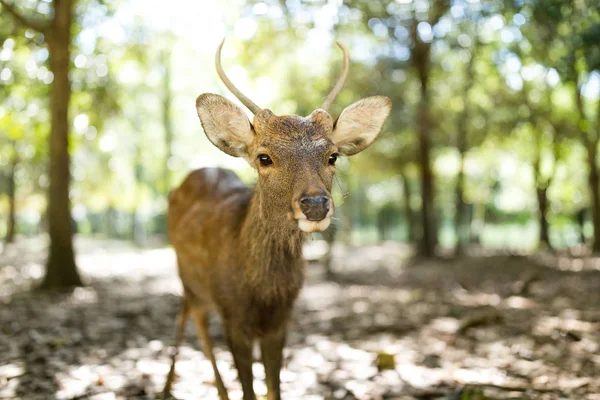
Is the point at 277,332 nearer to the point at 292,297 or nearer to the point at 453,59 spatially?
the point at 292,297

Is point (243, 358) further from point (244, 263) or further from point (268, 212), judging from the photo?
point (268, 212)

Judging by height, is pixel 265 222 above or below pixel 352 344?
above

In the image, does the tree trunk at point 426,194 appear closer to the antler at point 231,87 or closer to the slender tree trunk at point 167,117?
the antler at point 231,87

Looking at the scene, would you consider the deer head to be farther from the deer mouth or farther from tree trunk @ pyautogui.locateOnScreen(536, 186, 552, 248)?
tree trunk @ pyautogui.locateOnScreen(536, 186, 552, 248)

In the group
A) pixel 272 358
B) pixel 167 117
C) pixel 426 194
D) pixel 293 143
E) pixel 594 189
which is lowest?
pixel 272 358

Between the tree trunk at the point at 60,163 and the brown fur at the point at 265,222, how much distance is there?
594 centimetres

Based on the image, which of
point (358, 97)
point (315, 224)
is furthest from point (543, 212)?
point (315, 224)

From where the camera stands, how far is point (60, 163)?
936 cm

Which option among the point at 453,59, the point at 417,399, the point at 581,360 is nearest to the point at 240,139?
the point at 417,399

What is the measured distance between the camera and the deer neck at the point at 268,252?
3.58 metres

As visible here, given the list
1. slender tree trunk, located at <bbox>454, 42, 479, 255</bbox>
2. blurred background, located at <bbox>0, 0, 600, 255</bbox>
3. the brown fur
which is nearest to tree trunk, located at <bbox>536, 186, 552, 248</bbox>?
blurred background, located at <bbox>0, 0, 600, 255</bbox>

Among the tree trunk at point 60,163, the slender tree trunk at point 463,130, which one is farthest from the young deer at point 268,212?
the slender tree trunk at point 463,130

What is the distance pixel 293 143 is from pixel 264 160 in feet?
0.74

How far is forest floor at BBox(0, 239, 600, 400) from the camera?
450 centimetres
